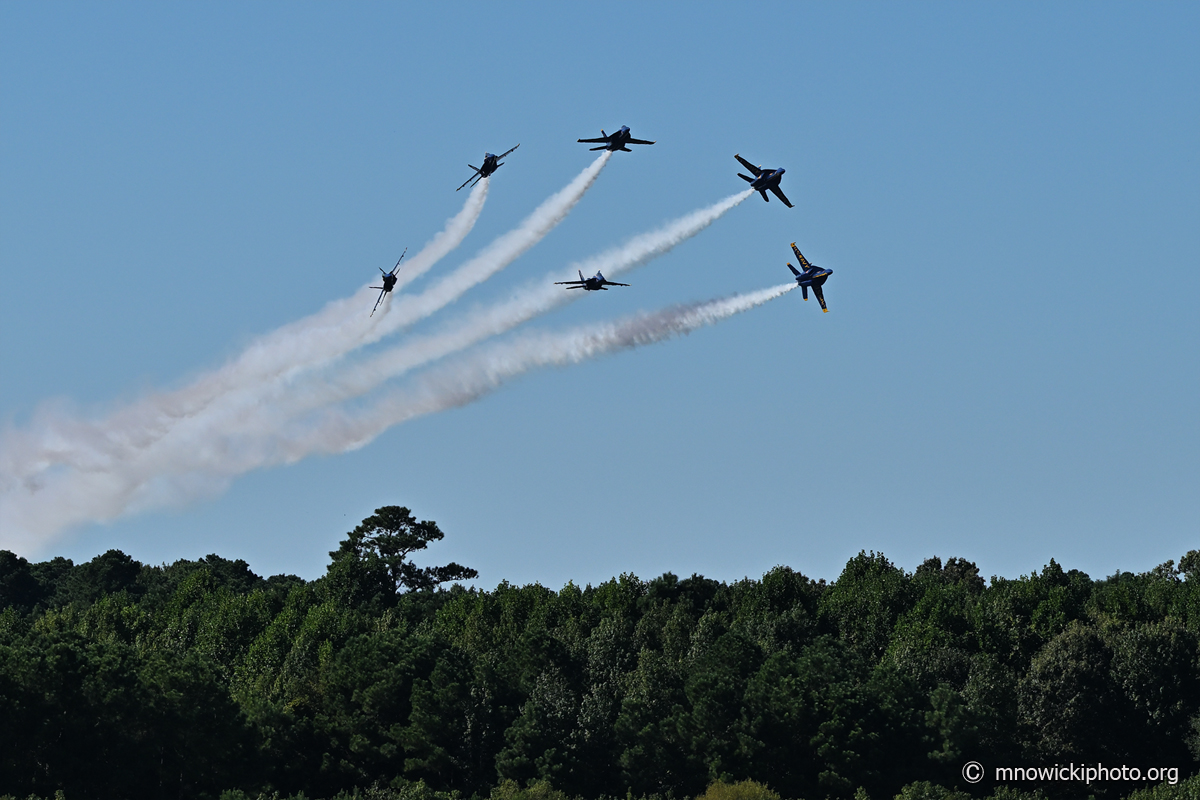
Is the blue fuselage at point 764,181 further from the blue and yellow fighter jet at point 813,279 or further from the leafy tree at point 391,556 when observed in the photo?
the leafy tree at point 391,556

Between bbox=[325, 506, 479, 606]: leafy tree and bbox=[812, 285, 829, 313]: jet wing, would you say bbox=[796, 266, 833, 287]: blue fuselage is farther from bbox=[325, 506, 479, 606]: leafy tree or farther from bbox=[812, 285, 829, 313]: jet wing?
bbox=[325, 506, 479, 606]: leafy tree

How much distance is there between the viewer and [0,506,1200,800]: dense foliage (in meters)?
84.1

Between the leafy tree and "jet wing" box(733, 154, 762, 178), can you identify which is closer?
"jet wing" box(733, 154, 762, 178)

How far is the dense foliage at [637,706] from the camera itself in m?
84.1

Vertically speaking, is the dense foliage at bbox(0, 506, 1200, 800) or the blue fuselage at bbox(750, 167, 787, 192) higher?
the blue fuselage at bbox(750, 167, 787, 192)

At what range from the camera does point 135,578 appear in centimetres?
19475

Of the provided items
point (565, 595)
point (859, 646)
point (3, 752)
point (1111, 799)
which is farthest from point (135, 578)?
point (1111, 799)

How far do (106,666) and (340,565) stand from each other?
67.0 meters

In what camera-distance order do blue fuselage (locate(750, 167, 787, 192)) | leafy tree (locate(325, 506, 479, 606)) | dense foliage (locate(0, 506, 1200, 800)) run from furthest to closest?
leafy tree (locate(325, 506, 479, 606)), blue fuselage (locate(750, 167, 787, 192)), dense foliage (locate(0, 506, 1200, 800))

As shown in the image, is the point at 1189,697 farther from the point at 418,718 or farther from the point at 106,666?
the point at 106,666

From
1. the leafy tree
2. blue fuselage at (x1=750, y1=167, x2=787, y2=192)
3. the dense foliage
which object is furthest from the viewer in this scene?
the leafy tree

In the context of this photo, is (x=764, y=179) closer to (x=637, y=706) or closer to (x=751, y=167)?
(x=751, y=167)

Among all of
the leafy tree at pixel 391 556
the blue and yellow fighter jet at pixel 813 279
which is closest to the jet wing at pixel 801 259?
the blue and yellow fighter jet at pixel 813 279

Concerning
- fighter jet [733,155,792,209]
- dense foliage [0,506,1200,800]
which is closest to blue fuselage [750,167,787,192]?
fighter jet [733,155,792,209]
